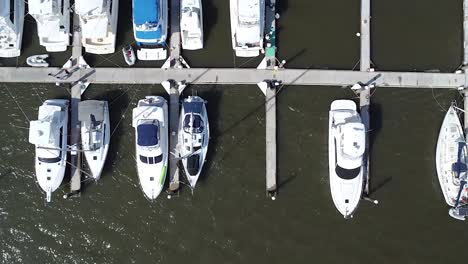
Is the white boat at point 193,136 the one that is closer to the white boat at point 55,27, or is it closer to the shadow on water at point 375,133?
the white boat at point 55,27

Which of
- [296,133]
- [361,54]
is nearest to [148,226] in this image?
[296,133]

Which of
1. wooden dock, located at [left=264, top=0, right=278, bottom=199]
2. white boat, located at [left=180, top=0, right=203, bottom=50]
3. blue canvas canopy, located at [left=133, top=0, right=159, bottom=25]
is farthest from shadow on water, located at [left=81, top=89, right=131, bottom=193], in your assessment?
wooden dock, located at [left=264, top=0, right=278, bottom=199]

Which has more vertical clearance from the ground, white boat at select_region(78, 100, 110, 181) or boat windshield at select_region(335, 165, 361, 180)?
white boat at select_region(78, 100, 110, 181)

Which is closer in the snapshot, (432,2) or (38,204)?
Result: (38,204)

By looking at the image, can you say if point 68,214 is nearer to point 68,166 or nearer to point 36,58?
point 68,166

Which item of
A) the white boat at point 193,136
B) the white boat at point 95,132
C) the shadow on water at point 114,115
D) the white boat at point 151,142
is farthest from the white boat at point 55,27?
the white boat at point 193,136

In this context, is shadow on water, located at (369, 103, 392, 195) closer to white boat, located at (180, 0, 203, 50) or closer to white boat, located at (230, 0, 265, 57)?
white boat, located at (230, 0, 265, 57)
